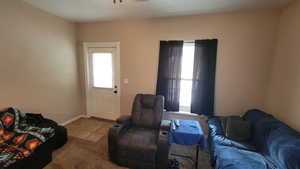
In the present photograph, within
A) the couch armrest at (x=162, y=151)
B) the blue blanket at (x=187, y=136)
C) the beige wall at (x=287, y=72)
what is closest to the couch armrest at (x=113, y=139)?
the couch armrest at (x=162, y=151)

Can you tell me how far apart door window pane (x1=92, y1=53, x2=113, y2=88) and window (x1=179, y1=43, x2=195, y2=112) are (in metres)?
1.80

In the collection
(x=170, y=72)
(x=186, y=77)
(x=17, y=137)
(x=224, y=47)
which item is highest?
(x=224, y=47)

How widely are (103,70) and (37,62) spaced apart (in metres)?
1.31

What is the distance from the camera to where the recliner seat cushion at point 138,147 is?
71.1 inches

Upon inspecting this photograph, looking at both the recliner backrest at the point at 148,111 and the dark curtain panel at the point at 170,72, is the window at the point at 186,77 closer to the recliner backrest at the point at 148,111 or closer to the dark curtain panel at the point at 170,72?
the dark curtain panel at the point at 170,72

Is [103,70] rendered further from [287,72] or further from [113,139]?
[287,72]

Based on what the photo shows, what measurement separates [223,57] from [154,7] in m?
1.62

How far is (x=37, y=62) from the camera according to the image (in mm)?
2605

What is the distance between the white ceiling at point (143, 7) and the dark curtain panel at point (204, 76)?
0.60m

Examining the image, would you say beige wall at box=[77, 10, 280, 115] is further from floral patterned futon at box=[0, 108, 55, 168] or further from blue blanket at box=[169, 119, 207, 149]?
floral patterned futon at box=[0, 108, 55, 168]

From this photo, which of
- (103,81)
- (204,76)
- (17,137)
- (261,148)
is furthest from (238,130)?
(17,137)

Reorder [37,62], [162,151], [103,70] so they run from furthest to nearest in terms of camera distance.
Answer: [103,70], [37,62], [162,151]

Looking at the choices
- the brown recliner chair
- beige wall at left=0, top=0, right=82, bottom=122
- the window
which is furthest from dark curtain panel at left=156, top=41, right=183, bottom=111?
beige wall at left=0, top=0, right=82, bottom=122

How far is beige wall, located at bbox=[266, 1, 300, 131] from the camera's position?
1856 millimetres
